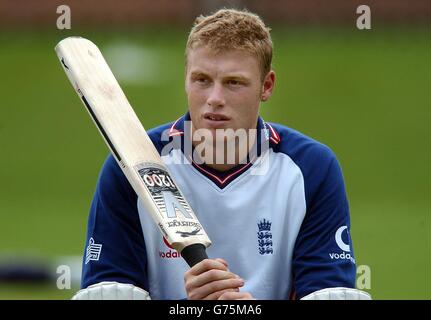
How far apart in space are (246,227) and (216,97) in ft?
1.53

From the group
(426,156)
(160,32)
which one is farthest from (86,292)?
(160,32)

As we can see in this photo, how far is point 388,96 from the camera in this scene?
33.8 ft

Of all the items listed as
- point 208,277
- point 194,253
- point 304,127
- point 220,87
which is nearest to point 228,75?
point 220,87

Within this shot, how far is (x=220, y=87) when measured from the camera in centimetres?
340

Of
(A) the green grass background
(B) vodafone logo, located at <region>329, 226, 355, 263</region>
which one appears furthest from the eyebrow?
(A) the green grass background

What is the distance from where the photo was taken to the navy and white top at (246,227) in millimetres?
3391

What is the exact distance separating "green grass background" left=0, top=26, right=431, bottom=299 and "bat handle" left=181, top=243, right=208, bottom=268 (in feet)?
8.74

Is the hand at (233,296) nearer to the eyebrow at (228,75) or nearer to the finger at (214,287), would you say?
the finger at (214,287)

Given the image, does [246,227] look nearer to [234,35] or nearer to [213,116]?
[213,116]

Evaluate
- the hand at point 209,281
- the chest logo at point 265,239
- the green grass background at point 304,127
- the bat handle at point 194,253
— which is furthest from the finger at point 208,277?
the green grass background at point 304,127

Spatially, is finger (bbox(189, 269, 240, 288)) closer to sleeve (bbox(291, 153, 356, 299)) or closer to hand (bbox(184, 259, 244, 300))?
hand (bbox(184, 259, 244, 300))

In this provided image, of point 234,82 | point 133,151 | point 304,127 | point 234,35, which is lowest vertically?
point 133,151
